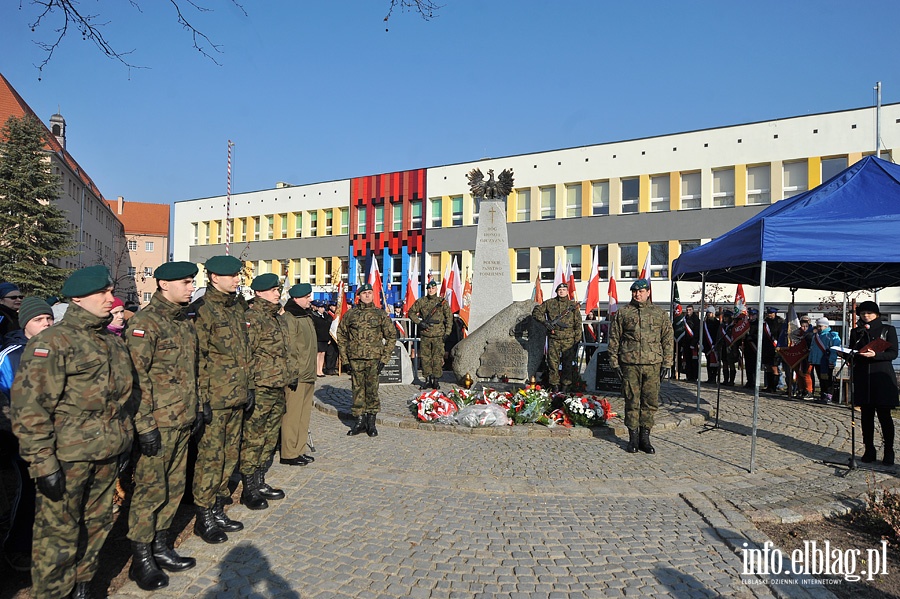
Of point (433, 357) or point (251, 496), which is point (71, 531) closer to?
point (251, 496)

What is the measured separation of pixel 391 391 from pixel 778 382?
9219mm

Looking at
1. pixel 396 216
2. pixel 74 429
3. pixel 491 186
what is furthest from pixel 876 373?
pixel 396 216

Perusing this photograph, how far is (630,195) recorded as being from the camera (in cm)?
2947

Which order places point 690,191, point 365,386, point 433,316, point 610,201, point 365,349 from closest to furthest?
point 365,349
point 365,386
point 433,316
point 690,191
point 610,201

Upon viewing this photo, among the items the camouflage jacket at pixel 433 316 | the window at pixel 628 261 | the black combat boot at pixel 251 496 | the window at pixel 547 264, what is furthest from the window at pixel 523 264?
the black combat boot at pixel 251 496

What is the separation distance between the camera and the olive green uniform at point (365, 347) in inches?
300

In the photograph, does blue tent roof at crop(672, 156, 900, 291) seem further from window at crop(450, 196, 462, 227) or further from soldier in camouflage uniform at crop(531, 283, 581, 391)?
window at crop(450, 196, 462, 227)

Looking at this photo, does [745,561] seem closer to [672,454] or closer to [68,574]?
[672,454]

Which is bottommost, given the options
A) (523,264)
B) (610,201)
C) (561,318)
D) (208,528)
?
(208,528)

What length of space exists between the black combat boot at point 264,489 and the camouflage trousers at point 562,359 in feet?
20.8

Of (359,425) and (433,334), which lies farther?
(433,334)

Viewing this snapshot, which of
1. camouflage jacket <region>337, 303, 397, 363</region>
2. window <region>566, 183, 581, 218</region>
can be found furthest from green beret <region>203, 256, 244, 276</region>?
window <region>566, 183, 581, 218</region>

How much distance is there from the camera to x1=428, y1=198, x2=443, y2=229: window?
36156 mm

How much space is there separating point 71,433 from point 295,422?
350cm
